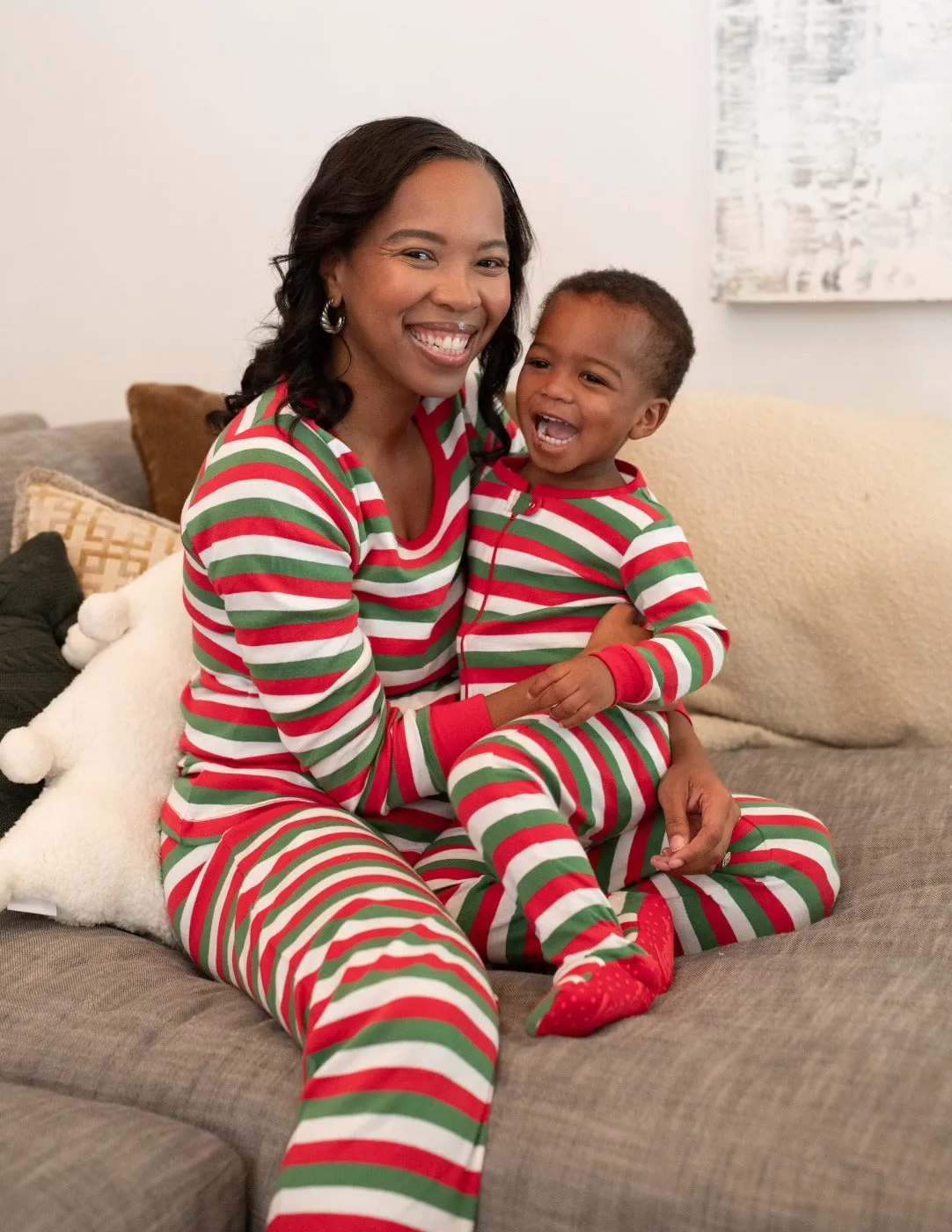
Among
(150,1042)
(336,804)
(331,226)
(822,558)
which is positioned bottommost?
(150,1042)

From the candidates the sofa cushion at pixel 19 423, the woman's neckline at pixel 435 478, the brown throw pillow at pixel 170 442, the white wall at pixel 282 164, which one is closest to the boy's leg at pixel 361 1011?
the woman's neckline at pixel 435 478

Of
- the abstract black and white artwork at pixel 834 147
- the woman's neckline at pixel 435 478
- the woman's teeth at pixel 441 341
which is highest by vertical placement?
the abstract black and white artwork at pixel 834 147

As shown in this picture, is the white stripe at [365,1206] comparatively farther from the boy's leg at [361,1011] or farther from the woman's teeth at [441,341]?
the woman's teeth at [441,341]

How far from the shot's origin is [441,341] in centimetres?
142

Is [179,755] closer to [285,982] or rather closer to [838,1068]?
[285,982]

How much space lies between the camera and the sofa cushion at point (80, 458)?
1889 millimetres

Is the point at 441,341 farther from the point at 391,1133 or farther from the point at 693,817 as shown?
the point at 391,1133

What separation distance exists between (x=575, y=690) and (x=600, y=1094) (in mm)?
396

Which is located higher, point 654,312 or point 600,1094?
point 654,312

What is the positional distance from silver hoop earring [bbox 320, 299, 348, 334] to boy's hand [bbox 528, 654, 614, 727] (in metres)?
0.47

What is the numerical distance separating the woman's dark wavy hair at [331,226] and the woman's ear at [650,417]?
221mm

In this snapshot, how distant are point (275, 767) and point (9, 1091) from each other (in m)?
0.42

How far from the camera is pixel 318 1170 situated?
3.23 feet

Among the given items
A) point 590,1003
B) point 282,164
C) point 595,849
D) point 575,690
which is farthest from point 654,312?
point 282,164
